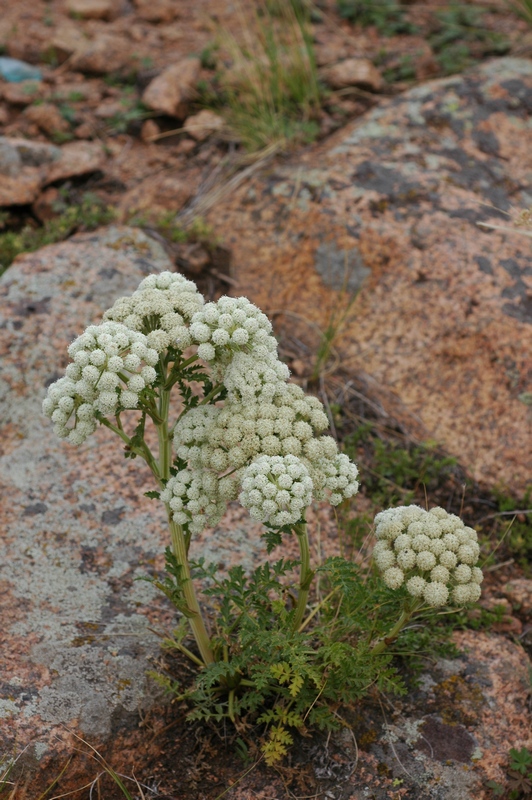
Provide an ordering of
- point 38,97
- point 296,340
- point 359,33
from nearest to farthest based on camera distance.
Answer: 1. point 296,340
2. point 38,97
3. point 359,33

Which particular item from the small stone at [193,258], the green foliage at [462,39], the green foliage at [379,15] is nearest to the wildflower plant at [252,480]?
the small stone at [193,258]

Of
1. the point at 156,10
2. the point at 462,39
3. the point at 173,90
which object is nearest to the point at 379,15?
the point at 462,39

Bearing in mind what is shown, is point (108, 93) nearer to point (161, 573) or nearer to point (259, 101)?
point (259, 101)

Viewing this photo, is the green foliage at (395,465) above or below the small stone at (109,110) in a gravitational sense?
below

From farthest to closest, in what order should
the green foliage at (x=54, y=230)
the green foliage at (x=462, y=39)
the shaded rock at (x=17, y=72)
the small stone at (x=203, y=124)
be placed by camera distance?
the shaded rock at (x=17, y=72) → the green foliage at (x=462, y=39) → the small stone at (x=203, y=124) → the green foliage at (x=54, y=230)

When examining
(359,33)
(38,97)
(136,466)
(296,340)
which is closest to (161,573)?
(136,466)

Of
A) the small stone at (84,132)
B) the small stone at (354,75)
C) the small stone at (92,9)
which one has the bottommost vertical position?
the small stone at (354,75)

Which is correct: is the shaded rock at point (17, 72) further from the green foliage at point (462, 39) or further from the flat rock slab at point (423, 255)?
the green foliage at point (462, 39)

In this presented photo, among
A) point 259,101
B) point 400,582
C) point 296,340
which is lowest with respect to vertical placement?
point 296,340
